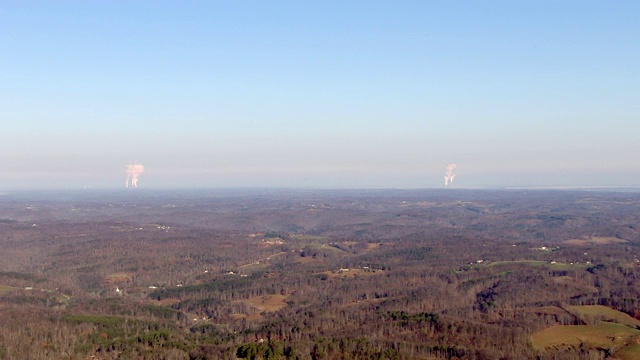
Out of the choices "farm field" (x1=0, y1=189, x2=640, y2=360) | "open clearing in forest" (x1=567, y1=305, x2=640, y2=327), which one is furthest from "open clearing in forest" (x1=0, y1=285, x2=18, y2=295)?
"open clearing in forest" (x1=567, y1=305, x2=640, y2=327)

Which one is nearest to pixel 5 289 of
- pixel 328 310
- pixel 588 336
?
pixel 328 310

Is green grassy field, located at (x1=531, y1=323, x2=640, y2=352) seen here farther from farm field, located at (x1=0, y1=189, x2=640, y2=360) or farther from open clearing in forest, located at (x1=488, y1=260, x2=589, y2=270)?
open clearing in forest, located at (x1=488, y1=260, x2=589, y2=270)

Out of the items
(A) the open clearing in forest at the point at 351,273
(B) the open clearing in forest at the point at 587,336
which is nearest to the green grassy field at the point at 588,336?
(B) the open clearing in forest at the point at 587,336

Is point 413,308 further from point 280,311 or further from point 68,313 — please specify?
point 68,313

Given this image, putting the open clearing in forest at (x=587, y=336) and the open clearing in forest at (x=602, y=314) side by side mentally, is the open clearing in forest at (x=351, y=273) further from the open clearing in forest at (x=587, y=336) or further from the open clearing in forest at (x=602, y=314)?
the open clearing in forest at (x=587, y=336)

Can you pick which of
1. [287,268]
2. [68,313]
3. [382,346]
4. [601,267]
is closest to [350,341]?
[382,346]
